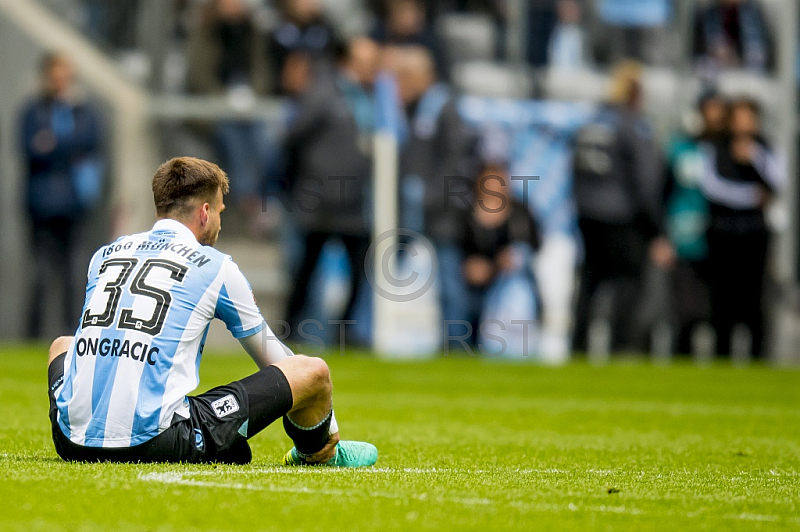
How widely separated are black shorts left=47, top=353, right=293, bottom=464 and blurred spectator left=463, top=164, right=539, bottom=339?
951 centimetres

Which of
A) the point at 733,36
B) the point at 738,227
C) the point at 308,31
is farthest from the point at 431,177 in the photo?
the point at 733,36

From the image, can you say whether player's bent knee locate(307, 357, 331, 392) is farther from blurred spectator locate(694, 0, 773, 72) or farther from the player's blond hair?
blurred spectator locate(694, 0, 773, 72)

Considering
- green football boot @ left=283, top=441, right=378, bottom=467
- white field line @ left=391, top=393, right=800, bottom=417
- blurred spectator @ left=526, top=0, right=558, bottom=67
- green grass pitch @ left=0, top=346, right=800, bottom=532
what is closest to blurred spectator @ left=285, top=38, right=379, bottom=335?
green grass pitch @ left=0, top=346, right=800, bottom=532

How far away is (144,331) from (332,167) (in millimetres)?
9409

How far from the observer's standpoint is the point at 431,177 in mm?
14883

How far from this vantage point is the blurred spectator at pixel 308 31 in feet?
51.4

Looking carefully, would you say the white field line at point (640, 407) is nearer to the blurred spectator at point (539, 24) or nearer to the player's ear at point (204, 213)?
the player's ear at point (204, 213)

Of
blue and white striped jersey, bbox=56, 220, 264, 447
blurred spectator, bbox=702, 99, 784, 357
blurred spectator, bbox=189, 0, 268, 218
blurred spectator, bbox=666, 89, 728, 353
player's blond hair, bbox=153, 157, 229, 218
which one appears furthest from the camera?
blurred spectator, bbox=189, 0, 268, 218

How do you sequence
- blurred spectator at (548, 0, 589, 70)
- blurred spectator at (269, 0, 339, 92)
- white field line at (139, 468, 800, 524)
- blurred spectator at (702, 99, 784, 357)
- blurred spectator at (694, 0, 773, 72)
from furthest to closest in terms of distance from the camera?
1. blurred spectator at (694, 0, 773, 72)
2. blurred spectator at (548, 0, 589, 70)
3. blurred spectator at (269, 0, 339, 92)
4. blurred spectator at (702, 99, 784, 357)
5. white field line at (139, 468, 800, 524)

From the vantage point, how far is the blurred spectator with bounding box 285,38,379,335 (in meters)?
14.3

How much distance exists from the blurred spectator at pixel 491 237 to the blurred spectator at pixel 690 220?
1.69 meters

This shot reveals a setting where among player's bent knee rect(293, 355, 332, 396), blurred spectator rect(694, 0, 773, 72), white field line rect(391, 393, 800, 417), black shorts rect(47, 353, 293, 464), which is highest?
blurred spectator rect(694, 0, 773, 72)

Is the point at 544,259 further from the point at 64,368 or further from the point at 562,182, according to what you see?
the point at 64,368

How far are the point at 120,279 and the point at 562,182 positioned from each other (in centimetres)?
1175
